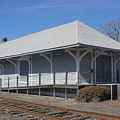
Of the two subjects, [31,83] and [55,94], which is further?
[31,83]

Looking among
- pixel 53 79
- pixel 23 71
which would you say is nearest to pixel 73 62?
pixel 53 79

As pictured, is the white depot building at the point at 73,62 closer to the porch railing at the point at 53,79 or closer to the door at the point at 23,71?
the porch railing at the point at 53,79

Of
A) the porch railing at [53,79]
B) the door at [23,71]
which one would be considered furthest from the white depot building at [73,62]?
the door at [23,71]

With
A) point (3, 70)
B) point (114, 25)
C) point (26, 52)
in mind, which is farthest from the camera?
point (114, 25)

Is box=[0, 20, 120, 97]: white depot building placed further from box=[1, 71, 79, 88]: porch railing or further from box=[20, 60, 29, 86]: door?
box=[20, 60, 29, 86]: door

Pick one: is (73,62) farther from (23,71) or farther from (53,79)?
(23,71)

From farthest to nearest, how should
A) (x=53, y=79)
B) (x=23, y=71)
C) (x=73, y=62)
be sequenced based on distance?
1. (x=23, y=71)
2. (x=53, y=79)
3. (x=73, y=62)

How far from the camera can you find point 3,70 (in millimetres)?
22406

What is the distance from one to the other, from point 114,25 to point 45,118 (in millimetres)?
40427

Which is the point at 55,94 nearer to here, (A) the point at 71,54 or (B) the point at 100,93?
(A) the point at 71,54

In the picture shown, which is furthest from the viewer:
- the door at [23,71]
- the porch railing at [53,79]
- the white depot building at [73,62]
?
the door at [23,71]

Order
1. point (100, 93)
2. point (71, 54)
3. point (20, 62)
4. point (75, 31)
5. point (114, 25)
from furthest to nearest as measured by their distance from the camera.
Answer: point (114, 25), point (20, 62), point (75, 31), point (71, 54), point (100, 93)

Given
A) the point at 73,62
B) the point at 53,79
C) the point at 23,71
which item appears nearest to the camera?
the point at 73,62

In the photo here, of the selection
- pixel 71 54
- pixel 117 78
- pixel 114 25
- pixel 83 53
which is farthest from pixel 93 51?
pixel 114 25
